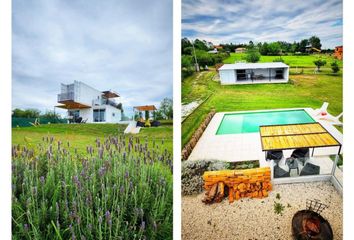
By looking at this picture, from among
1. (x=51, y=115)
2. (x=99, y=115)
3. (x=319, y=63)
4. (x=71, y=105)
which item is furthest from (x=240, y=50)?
(x=51, y=115)

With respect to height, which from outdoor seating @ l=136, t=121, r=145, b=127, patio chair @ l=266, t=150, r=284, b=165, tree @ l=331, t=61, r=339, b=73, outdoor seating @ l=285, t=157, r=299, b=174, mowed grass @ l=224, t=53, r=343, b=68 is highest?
mowed grass @ l=224, t=53, r=343, b=68

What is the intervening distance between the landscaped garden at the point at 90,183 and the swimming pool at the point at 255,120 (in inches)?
37.0

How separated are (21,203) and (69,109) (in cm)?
103

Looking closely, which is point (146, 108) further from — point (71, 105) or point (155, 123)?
point (71, 105)

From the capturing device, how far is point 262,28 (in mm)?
4508

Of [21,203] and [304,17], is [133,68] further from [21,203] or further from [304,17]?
[304,17]

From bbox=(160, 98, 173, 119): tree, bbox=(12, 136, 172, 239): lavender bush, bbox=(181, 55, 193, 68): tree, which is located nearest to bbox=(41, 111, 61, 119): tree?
bbox=(12, 136, 172, 239): lavender bush

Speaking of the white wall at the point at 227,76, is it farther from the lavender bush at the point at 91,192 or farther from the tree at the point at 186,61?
the lavender bush at the point at 91,192

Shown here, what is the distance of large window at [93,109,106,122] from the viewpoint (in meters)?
3.80

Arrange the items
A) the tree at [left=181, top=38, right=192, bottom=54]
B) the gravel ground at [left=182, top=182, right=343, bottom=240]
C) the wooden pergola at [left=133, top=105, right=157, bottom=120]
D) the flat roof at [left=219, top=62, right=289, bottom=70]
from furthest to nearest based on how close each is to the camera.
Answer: the flat roof at [left=219, top=62, right=289, bottom=70] → the tree at [left=181, top=38, right=192, bottom=54] → the gravel ground at [left=182, top=182, right=343, bottom=240] → the wooden pergola at [left=133, top=105, right=157, bottom=120]

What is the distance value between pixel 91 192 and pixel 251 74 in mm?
2557

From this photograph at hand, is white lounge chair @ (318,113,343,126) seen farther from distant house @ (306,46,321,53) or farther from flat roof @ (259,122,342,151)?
distant house @ (306,46,321,53)

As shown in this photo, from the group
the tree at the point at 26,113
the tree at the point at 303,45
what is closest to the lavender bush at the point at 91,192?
the tree at the point at 26,113

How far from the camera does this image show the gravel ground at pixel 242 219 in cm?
420
